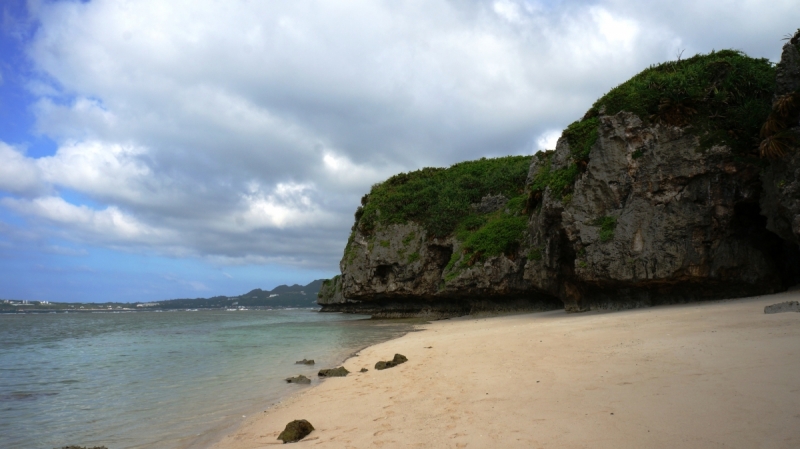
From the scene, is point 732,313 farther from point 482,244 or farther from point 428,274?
point 428,274

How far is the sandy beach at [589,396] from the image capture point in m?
3.99

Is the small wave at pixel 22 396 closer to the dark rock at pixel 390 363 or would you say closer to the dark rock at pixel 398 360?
the dark rock at pixel 390 363

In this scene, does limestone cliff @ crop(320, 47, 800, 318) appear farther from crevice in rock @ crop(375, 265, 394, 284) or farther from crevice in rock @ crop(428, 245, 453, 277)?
crevice in rock @ crop(375, 265, 394, 284)

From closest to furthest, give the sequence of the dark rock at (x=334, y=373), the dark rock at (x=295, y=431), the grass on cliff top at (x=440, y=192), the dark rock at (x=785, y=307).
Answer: the dark rock at (x=295, y=431) → the dark rock at (x=785, y=307) → the dark rock at (x=334, y=373) → the grass on cliff top at (x=440, y=192)

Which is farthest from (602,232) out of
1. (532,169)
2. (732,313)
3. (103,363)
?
(103,363)

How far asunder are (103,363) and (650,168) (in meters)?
20.2

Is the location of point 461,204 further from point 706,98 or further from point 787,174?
point 787,174

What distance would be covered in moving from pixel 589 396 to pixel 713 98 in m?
14.4

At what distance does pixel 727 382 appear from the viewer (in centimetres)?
484

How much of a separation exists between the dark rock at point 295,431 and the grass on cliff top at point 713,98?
1524 centimetres

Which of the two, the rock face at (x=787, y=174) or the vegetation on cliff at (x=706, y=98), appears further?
the vegetation on cliff at (x=706, y=98)

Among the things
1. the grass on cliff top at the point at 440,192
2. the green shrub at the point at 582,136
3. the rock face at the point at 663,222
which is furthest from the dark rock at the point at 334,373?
the grass on cliff top at the point at 440,192

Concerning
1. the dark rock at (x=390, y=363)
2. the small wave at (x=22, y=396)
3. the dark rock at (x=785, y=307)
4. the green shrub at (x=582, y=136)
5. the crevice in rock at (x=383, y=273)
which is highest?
the green shrub at (x=582, y=136)

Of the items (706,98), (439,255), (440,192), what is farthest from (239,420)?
(440,192)
